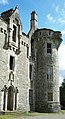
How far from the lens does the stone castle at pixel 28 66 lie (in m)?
Answer: 23.1

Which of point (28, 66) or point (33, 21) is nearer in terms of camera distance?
point (28, 66)

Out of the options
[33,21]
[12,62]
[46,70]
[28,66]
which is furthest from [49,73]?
[33,21]

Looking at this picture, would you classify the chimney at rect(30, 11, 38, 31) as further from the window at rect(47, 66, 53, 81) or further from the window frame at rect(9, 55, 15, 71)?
the window frame at rect(9, 55, 15, 71)

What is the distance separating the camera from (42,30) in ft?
101

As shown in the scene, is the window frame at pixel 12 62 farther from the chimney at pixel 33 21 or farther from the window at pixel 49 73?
the chimney at pixel 33 21

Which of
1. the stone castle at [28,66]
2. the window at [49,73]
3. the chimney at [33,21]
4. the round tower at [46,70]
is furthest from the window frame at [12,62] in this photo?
the chimney at [33,21]

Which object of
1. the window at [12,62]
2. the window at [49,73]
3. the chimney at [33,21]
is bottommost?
the window at [49,73]

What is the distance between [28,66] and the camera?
27.5m

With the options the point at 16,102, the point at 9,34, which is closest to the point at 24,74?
the point at 16,102

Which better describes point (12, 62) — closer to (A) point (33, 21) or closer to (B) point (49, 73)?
(B) point (49, 73)

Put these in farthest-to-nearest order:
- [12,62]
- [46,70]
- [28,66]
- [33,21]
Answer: [33,21]
[46,70]
[28,66]
[12,62]

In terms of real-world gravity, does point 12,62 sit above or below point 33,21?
below

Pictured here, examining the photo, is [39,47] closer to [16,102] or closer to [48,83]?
[48,83]

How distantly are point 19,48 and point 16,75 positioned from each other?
10.4ft
